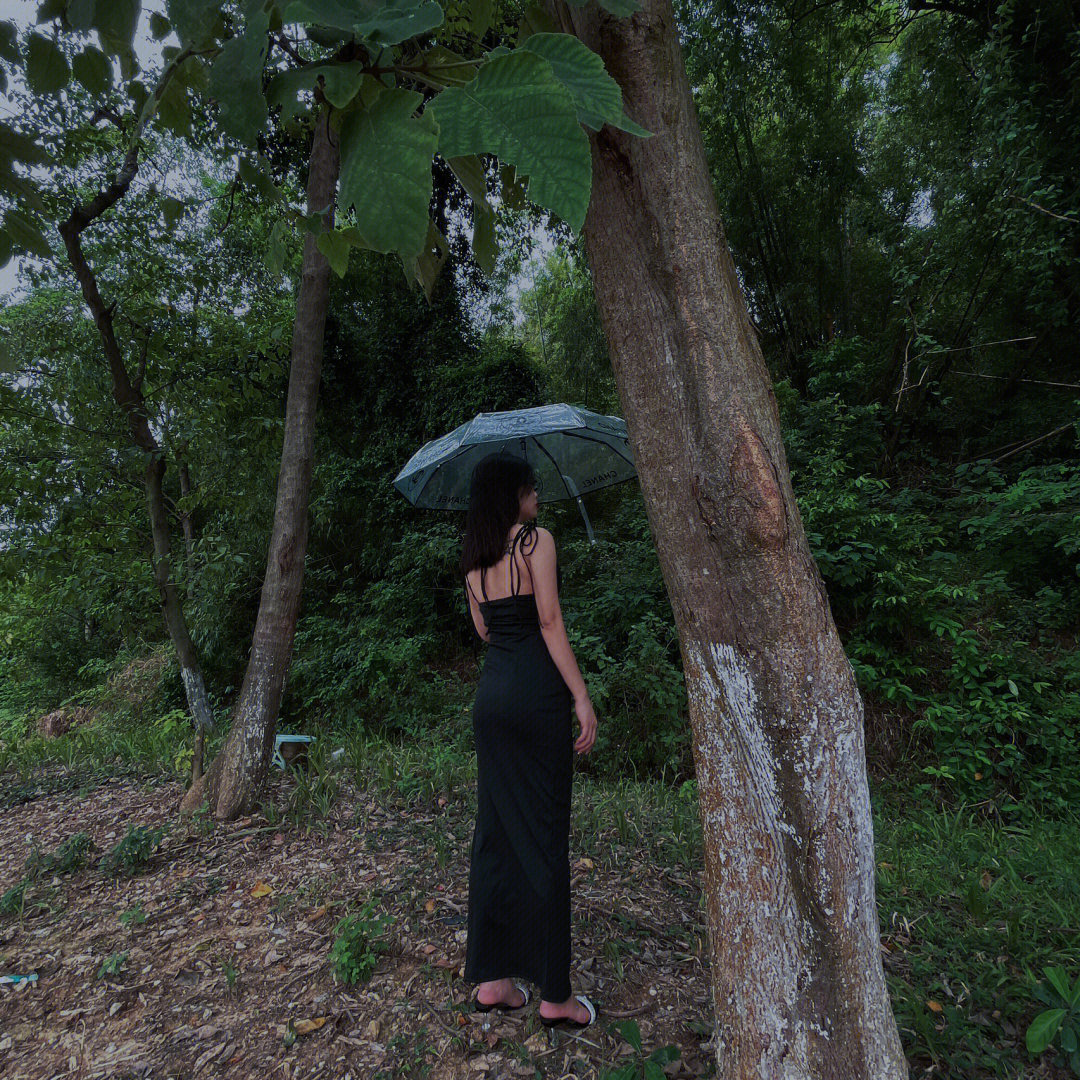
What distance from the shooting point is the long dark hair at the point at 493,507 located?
2180mm

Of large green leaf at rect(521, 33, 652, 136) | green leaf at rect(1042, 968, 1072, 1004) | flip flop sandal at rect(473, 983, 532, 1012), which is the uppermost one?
large green leaf at rect(521, 33, 652, 136)

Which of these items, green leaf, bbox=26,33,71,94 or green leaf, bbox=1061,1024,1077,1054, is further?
green leaf, bbox=1061,1024,1077,1054

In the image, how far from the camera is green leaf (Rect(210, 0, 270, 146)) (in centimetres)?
71

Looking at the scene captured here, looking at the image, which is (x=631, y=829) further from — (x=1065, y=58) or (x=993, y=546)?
(x=1065, y=58)

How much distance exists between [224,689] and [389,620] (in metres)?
2.58

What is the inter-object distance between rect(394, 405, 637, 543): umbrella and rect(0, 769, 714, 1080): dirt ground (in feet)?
7.84

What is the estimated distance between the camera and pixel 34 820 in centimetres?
406

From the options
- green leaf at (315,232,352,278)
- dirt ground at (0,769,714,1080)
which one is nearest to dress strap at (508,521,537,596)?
green leaf at (315,232,352,278)

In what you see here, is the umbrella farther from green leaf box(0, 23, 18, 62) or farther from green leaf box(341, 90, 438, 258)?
green leaf box(341, 90, 438, 258)

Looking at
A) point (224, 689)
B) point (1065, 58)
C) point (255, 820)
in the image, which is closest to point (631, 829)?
point (255, 820)

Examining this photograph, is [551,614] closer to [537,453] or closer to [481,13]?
[481,13]

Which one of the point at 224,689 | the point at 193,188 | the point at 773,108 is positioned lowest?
the point at 224,689

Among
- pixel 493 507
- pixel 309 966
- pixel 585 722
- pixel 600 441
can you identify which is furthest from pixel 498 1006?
pixel 600 441

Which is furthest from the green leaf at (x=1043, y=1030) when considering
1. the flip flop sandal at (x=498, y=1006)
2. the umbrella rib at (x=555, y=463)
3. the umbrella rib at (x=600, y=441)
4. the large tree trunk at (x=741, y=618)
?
the umbrella rib at (x=555, y=463)
